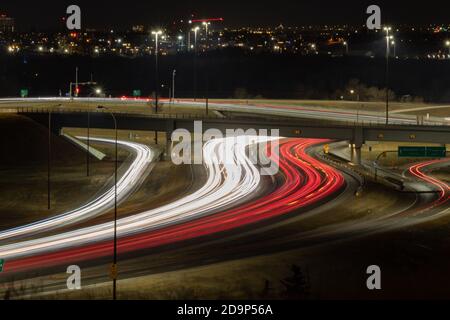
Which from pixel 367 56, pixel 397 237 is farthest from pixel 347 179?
pixel 367 56

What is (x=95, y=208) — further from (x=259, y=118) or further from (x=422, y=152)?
(x=259, y=118)

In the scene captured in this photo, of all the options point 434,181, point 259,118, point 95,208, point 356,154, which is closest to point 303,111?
point 259,118

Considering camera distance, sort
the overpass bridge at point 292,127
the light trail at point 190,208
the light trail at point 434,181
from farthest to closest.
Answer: the overpass bridge at point 292,127, the light trail at point 434,181, the light trail at point 190,208

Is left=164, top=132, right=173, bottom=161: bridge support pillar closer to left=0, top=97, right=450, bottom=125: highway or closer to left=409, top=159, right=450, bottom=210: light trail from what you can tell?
left=409, top=159, right=450, bottom=210: light trail

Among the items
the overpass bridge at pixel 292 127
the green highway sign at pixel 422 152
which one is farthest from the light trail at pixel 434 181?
the overpass bridge at pixel 292 127

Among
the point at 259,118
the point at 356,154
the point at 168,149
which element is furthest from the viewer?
the point at 259,118

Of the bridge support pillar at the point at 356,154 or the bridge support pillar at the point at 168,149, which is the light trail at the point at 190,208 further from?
the bridge support pillar at the point at 356,154
